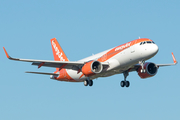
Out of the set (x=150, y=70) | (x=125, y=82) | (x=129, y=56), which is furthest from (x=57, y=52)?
(x=129, y=56)

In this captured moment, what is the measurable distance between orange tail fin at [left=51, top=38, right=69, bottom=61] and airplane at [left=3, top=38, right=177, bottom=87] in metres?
3.69

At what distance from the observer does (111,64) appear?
5109 cm

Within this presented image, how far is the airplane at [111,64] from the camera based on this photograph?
48594 mm

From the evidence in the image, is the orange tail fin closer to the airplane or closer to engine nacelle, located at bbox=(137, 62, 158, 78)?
the airplane

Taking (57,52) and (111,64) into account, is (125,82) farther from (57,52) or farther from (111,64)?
(57,52)

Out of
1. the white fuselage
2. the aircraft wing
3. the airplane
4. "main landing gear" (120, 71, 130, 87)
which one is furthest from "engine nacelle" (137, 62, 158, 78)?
the aircraft wing

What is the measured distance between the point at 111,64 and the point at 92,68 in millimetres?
2538

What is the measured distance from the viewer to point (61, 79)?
59.0 m

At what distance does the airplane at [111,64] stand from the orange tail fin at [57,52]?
3.69 metres

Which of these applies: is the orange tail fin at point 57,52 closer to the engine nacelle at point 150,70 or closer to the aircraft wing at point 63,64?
the aircraft wing at point 63,64

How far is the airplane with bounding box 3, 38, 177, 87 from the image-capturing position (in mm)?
48594

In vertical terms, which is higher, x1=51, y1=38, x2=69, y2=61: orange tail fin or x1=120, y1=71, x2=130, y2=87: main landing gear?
x1=51, y1=38, x2=69, y2=61: orange tail fin

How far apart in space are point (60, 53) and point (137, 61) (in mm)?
17932

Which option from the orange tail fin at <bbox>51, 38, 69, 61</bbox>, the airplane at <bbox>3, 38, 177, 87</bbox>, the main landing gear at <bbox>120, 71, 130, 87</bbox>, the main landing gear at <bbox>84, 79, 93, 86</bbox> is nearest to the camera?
the airplane at <bbox>3, 38, 177, 87</bbox>
